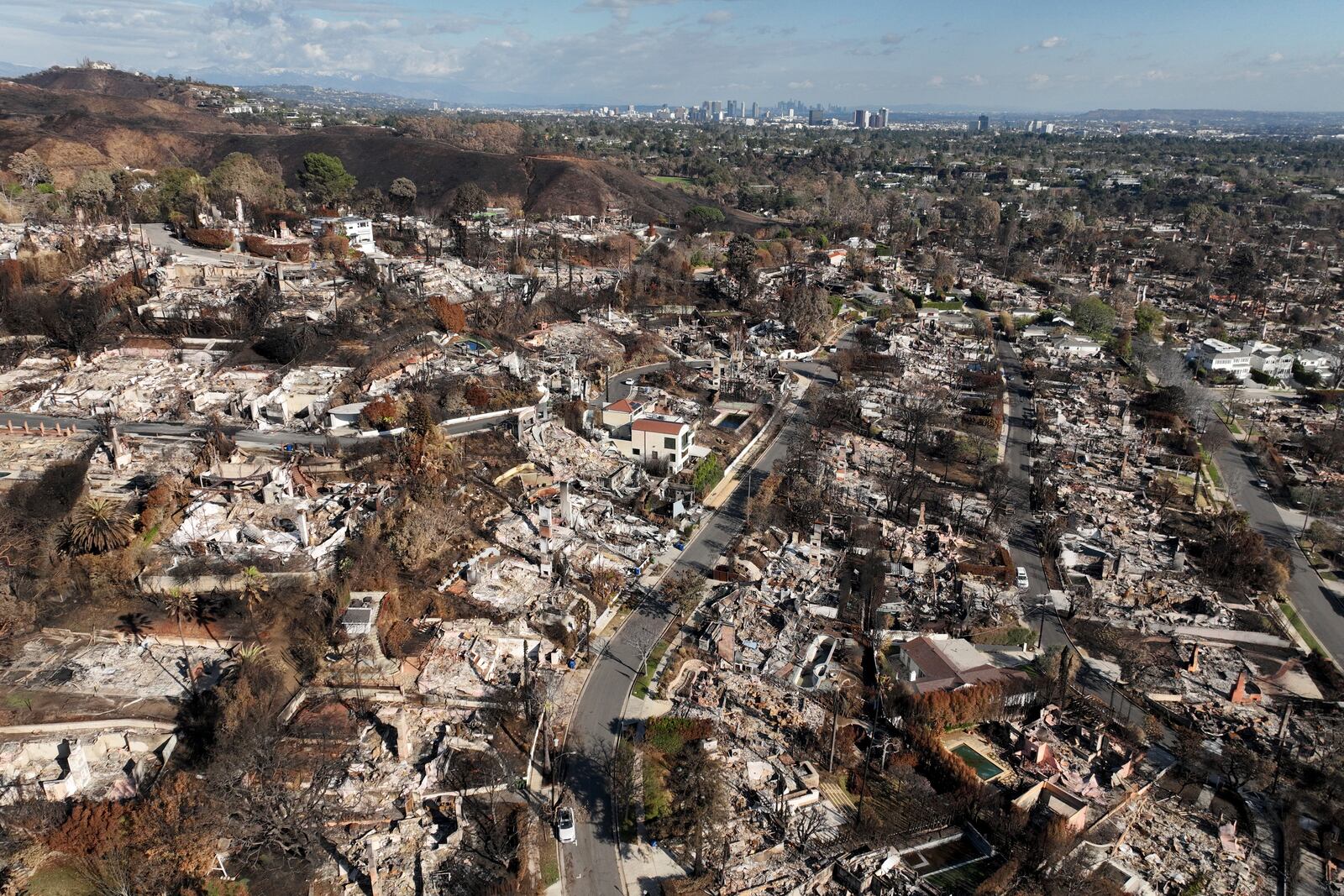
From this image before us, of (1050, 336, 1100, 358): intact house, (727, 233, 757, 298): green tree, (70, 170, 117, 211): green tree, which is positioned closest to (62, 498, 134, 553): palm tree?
(70, 170, 117, 211): green tree

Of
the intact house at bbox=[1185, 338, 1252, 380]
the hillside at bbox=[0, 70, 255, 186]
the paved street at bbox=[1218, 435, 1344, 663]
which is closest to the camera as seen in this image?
the paved street at bbox=[1218, 435, 1344, 663]

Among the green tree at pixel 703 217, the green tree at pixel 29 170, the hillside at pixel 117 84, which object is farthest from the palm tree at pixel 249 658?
the hillside at pixel 117 84

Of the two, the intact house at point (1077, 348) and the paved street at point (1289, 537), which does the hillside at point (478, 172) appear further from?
the paved street at point (1289, 537)

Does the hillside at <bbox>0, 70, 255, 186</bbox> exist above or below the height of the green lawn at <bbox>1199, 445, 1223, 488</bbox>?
above

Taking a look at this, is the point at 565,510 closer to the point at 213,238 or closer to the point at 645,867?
the point at 645,867

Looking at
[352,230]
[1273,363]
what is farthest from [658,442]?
[1273,363]

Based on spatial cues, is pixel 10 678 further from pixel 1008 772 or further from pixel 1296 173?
pixel 1296 173

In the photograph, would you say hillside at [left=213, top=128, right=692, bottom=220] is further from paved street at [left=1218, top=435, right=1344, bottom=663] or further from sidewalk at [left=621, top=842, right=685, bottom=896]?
sidewalk at [left=621, top=842, right=685, bottom=896]
